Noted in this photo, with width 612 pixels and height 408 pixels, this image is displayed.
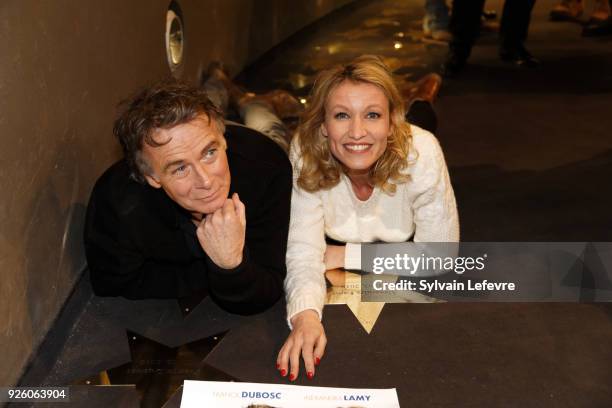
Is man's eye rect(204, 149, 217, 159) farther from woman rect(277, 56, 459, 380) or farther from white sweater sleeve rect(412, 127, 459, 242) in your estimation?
white sweater sleeve rect(412, 127, 459, 242)

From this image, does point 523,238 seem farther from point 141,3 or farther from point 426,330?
point 141,3

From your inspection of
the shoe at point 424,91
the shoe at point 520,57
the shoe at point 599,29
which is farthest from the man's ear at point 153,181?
the shoe at point 599,29

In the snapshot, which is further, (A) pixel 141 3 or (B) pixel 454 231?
(A) pixel 141 3

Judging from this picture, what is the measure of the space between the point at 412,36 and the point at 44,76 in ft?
13.1

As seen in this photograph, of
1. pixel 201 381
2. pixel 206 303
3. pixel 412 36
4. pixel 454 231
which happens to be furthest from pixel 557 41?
pixel 201 381

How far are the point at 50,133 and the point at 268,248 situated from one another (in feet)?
2.49

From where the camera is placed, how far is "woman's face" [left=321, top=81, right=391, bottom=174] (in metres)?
2.19

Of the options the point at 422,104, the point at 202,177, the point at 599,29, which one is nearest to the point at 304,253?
the point at 202,177

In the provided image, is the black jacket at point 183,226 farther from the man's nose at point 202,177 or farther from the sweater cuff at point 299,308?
the man's nose at point 202,177

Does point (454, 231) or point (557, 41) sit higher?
point (454, 231)

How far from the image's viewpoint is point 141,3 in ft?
10.7

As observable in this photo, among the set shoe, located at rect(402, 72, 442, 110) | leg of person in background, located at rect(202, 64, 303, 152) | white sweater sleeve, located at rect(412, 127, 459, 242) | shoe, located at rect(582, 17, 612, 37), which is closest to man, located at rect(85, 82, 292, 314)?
white sweater sleeve, located at rect(412, 127, 459, 242)

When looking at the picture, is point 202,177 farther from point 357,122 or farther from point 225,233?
point 357,122

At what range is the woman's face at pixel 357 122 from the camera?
2.19 m
